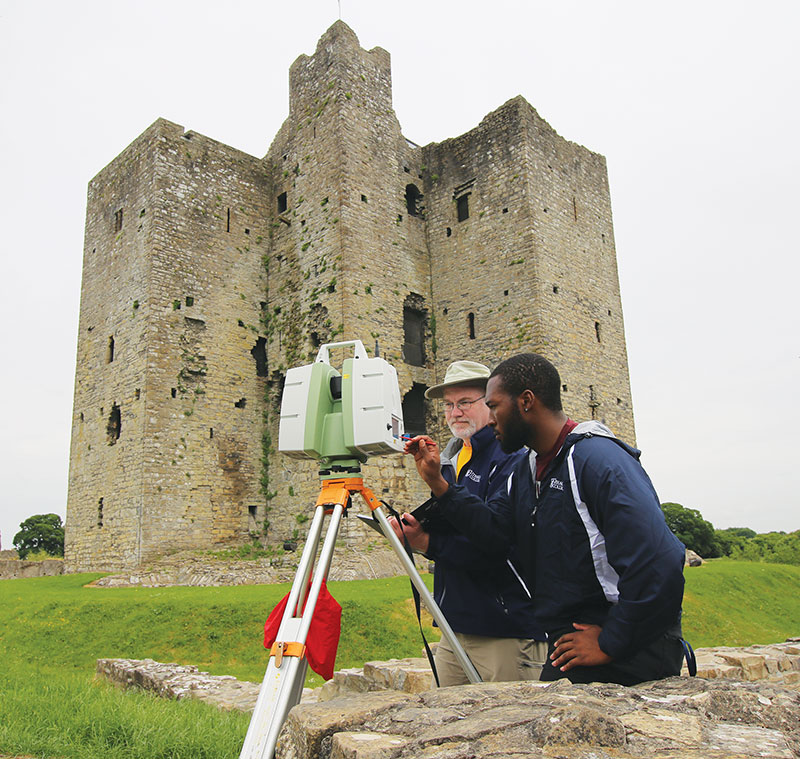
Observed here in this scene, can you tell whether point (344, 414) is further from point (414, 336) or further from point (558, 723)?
point (414, 336)

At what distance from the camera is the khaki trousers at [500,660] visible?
3099 millimetres

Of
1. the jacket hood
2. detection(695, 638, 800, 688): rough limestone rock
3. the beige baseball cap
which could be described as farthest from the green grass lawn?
detection(695, 638, 800, 688): rough limestone rock

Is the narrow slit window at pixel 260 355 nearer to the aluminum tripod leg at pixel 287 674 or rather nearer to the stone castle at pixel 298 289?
the stone castle at pixel 298 289

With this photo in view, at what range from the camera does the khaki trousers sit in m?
3.10

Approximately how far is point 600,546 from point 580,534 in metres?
0.10

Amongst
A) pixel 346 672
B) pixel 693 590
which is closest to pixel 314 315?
pixel 693 590

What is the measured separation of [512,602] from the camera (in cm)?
314

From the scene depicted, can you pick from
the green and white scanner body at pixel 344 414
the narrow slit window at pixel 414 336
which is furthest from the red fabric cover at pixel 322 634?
the narrow slit window at pixel 414 336

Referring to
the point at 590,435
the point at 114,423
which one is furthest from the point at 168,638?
the point at 114,423

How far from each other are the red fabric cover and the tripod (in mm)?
59

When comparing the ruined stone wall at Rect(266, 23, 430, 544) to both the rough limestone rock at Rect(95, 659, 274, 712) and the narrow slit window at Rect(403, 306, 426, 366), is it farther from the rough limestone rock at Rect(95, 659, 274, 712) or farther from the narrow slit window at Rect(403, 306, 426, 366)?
the rough limestone rock at Rect(95, 659, 274, 712)

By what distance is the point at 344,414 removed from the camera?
120 inches

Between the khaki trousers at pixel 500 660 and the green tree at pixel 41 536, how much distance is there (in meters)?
41.1

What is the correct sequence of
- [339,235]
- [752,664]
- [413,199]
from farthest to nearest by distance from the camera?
[413,199]
[339,235]
[752,664]
